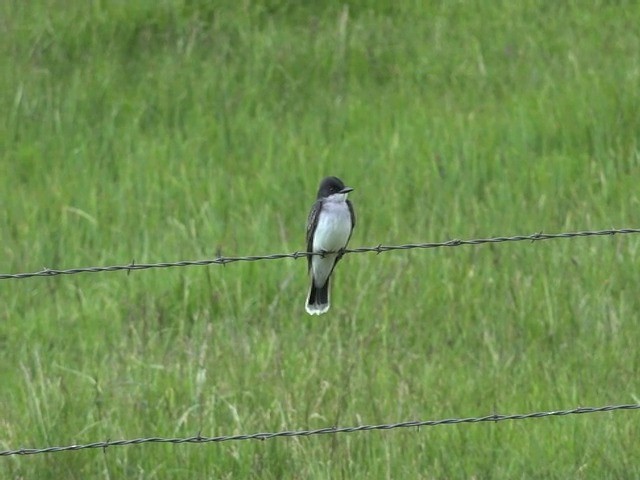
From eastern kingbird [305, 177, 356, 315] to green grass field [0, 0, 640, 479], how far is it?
13.2 inches

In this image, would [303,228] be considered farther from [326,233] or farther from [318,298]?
[326,233]

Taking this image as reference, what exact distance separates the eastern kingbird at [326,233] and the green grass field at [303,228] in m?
0.34

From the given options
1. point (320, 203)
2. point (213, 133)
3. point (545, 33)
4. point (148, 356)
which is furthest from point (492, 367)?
point (545, 33)

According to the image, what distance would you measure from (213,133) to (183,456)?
13.9 ft

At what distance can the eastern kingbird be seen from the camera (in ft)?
22.9

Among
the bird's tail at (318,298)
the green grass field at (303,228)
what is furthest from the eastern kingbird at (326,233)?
the green grass field at (303,228)

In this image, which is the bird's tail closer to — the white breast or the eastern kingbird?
the eastern kingbird

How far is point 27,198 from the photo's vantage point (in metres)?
9.72

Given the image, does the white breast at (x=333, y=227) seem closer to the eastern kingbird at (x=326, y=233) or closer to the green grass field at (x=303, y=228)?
the eastern kingbird at (x=326, y=233)

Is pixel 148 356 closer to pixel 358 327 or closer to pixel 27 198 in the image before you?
pixel 358 327

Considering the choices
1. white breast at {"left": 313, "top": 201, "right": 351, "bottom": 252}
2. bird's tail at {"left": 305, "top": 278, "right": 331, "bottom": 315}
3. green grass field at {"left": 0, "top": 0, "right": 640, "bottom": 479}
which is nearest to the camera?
green grass field at {"left": 0, "top": 0, "right": 640, "bottom": 479}

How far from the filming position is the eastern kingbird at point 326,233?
6965 mm

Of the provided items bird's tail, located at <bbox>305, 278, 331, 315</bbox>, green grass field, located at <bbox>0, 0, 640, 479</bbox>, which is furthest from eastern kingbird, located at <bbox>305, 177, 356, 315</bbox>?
green grass field, located at <bbox>0, 0, 640, 479</bbox>

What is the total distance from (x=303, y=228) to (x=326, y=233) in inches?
86.1
